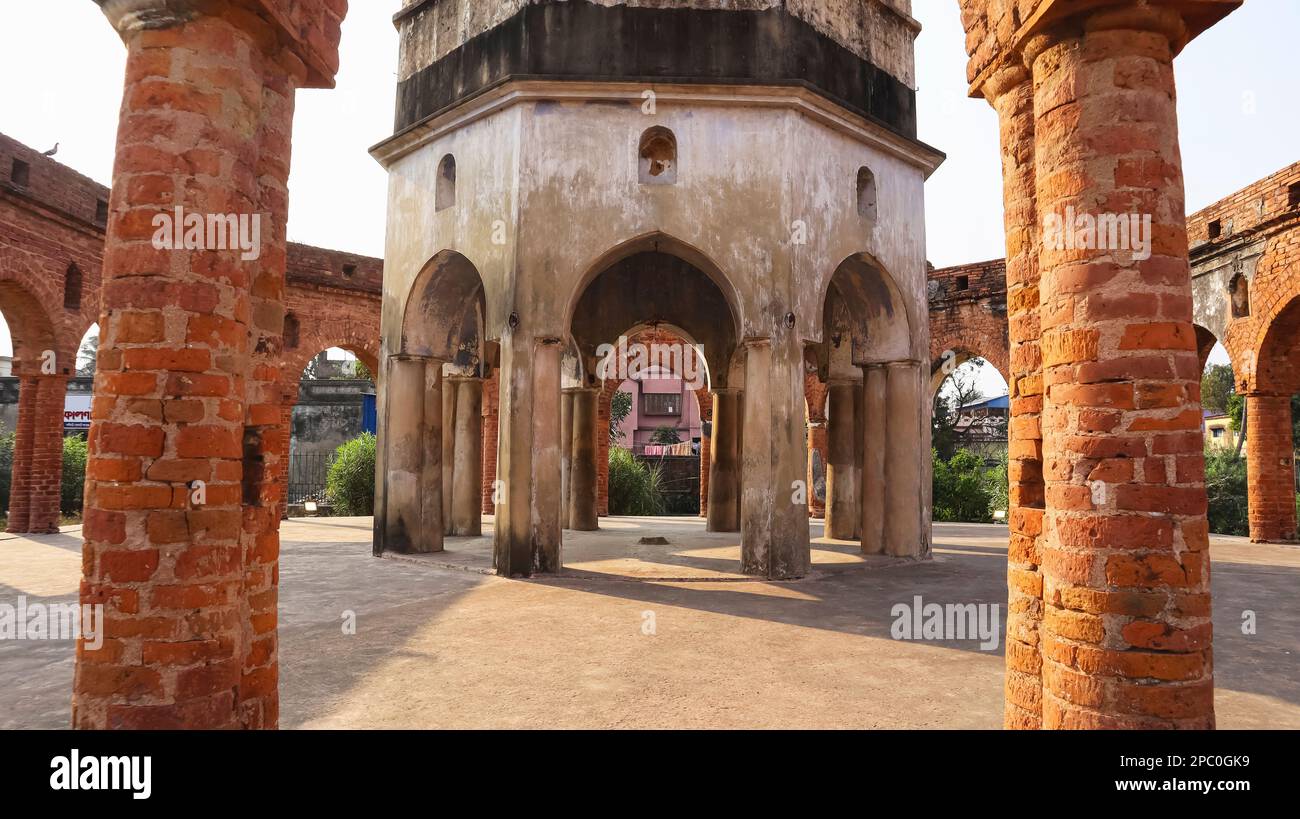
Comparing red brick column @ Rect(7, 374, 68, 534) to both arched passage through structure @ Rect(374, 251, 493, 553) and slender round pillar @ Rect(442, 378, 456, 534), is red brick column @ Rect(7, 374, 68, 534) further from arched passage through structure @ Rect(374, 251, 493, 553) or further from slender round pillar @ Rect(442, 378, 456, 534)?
arched passage through structure @ Rect(374, 251, 493, 553)

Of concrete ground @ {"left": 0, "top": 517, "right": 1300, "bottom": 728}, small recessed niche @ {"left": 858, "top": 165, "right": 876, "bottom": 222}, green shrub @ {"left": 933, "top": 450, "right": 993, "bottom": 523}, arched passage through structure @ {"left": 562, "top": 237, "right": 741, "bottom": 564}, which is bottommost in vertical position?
concrete ground @ {"left": 0, "top": 517, "right": 1300, "bottom": 728}

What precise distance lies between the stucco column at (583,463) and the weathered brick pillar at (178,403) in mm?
10806

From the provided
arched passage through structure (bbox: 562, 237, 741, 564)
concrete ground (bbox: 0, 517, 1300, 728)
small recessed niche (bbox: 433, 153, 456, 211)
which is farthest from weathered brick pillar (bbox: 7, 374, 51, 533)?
arched passage through structure (bbox: 562, 237, 741, 564)

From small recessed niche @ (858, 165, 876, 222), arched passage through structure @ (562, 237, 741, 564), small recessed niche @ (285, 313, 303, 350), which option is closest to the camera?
small recessed niche @ (858, 165, 876, 222)

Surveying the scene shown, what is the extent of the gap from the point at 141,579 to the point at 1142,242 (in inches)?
155

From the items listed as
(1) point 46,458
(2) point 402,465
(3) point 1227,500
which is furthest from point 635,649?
(3) point 1227,500

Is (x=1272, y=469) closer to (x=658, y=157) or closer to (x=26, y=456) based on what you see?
(x=658, y=157)

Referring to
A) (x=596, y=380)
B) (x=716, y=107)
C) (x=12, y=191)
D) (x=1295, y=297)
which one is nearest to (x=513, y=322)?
(x=716, y=107)

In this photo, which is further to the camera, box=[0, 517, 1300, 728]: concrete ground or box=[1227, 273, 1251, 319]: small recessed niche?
box=[1227, 273, 1251, 319]: small recessed niche

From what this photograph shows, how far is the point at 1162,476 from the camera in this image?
2.88 metres

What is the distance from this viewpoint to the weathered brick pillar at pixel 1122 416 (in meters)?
2.83

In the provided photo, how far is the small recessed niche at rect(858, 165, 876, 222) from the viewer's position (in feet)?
32.8

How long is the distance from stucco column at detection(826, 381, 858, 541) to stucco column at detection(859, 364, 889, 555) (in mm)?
1663

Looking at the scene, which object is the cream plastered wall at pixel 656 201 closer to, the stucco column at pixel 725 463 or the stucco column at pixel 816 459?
the stucco column at pixel 725 463
